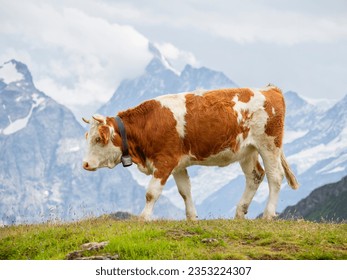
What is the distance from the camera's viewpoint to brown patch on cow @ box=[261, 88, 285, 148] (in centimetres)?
2294

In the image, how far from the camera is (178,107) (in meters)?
21.9

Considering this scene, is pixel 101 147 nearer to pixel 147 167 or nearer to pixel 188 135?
pixel 147 167

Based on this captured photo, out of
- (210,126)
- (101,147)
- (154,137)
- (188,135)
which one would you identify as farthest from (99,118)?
(210,126)

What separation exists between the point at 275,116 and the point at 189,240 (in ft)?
23.4

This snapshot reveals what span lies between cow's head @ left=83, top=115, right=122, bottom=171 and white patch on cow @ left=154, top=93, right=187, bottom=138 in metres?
1.77

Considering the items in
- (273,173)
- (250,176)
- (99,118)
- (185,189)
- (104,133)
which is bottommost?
(185,189)

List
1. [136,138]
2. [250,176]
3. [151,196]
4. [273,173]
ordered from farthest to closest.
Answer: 1. [250,176]
2. [273,173]
3. [136,138]
4. [151,196]

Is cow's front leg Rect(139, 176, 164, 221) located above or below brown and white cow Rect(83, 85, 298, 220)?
below

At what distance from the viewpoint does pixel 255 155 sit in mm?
23828

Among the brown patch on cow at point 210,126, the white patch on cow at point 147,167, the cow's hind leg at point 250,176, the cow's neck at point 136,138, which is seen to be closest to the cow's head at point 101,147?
the cow's neck at point 136,138

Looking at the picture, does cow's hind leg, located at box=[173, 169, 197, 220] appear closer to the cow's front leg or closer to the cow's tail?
the cow's front leg

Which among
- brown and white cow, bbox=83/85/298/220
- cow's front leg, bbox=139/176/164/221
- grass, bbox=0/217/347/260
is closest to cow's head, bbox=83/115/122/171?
brown and white cow, bbox=83/85/298/220

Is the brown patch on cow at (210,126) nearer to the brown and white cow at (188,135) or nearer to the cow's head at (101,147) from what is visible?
the brown and white cow at (188,135)
